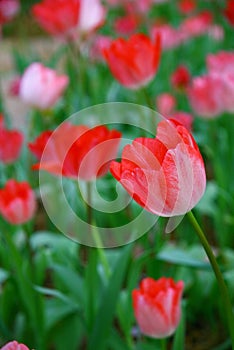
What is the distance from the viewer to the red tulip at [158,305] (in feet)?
1.94

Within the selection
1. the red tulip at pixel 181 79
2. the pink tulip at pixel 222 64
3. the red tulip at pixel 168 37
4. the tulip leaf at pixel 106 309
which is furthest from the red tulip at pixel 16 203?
the red tulip at pixel 168 37

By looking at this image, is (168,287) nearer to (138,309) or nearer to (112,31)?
(138,309)

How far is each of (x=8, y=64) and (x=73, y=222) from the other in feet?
8.34

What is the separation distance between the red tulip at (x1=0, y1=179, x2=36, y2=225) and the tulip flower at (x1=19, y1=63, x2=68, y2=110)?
30 cm

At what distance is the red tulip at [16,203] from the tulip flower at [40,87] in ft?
0.99

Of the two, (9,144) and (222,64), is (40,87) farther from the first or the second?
(222,64)

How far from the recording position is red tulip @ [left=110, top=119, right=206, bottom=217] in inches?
17.0

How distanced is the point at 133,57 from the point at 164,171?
0.45m

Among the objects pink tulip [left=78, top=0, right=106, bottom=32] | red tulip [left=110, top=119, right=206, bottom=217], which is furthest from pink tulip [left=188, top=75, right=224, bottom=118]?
red tulip [left=110, top=119, right=206, bottom=217]

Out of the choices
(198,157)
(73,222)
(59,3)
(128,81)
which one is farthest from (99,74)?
(198,157)

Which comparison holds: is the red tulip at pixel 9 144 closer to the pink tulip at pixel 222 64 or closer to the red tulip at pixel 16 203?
the red tulip at pixel 16 203

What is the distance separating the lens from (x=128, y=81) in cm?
90

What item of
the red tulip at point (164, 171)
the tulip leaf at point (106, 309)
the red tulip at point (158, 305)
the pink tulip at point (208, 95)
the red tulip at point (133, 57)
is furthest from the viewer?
the pink tulip at point (208, 95)

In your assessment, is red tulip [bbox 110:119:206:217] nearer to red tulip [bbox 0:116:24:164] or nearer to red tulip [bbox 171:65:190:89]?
red tulip [bbox 0:116:24:164]
